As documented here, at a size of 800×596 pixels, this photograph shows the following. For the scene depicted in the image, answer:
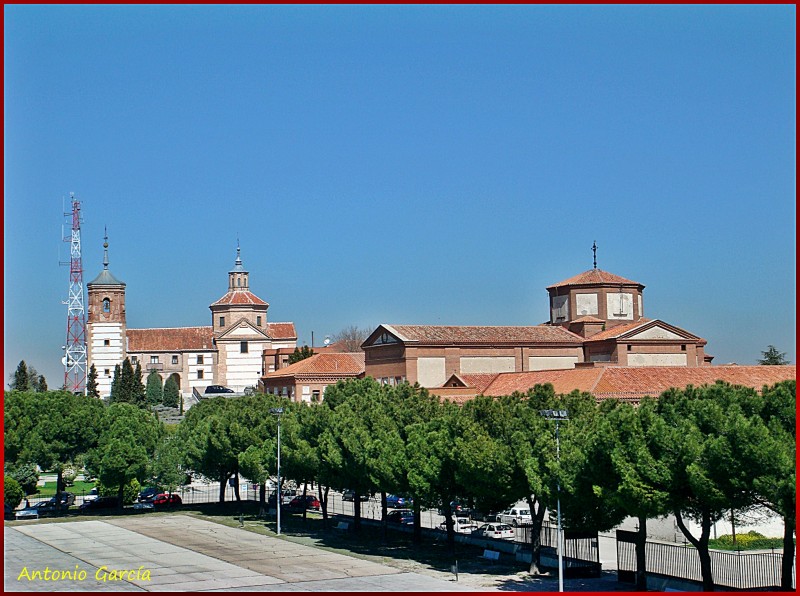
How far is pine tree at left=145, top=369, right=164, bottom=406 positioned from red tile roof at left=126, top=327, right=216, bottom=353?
913 centimetres

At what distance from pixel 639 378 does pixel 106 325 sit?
287ft

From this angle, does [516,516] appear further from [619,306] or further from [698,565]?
[619,306]

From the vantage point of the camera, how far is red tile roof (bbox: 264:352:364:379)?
96688 millimetres

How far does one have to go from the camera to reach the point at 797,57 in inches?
763

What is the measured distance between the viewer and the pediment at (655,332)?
244ft

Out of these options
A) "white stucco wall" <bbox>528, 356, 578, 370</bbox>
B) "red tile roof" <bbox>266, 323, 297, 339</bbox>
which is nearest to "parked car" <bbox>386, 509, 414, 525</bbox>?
"white stucco wall" <bbox>528, 356, 578, 370</bbox>

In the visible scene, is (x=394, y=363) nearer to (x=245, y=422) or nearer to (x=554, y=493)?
(x=245, y=422)

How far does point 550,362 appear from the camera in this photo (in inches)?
3174

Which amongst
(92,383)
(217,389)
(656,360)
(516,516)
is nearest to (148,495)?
(516,516)

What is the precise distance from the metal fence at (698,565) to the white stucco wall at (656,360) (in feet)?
111

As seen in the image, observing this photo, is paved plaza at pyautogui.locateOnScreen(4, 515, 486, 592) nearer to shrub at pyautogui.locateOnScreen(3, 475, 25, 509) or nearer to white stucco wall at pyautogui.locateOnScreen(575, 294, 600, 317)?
shrub at pyautogui.locateOnScreen(3, 475, 25, 509)

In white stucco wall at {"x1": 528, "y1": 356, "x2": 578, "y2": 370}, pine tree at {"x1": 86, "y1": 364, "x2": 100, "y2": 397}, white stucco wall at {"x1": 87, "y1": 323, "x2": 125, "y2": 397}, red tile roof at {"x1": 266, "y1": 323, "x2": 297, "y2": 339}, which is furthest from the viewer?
red tile roof at {"x1": 266, "y1": 323, "x2": 297, "y2": 339}

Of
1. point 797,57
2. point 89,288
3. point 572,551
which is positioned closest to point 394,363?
point 572,551

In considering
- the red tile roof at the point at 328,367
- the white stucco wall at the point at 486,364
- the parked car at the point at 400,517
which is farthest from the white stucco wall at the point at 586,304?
the parked car at the point at 400,517
